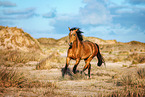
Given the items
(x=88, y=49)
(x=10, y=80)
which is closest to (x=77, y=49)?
(x=88, y=49)

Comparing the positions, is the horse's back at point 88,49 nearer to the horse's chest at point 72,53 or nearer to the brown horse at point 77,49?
the brown horse at point 77,49

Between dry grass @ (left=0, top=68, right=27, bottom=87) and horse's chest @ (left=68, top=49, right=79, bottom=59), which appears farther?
horse's chest @ (left=68, top=49, right=79, bottom=59)

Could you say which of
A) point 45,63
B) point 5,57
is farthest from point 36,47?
point 45,63

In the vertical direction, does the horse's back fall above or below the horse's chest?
above

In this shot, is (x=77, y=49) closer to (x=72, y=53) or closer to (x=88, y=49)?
(x=72, y=53)

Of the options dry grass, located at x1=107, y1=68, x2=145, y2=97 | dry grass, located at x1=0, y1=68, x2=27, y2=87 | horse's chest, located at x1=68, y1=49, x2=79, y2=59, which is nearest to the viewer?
dry grass, located at x1=107, y1=68, x2=145, y2=97

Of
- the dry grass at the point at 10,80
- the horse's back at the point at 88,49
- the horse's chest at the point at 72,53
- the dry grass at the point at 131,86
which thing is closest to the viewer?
the dry grass at the point at 131,86

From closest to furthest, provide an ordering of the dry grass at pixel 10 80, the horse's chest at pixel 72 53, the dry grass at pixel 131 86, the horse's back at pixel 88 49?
the dry grass at pixel 131 86
the dry grass at pixel 10 80
the horse's chest at pixel 72 53
the horse's back at pixel 88 49

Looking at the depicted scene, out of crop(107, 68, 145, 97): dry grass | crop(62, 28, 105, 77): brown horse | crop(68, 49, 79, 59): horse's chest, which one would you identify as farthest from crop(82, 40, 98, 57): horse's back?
crop(107, 68, 145, 97): dry grass

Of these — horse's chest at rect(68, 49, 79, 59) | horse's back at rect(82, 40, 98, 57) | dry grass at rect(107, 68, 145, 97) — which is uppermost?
horse's back at rect(82, 40, 98, 57)

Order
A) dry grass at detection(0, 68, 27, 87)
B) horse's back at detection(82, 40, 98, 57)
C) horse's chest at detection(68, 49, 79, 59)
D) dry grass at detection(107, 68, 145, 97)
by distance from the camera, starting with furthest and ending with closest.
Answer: horse's back at detection(82, 40, 98, 57), horse's chest at detection(68, 49, 79, 59), dry grass at detection(0, 68, 27, 87), dry grass at detection(107, 68, 145, 97)

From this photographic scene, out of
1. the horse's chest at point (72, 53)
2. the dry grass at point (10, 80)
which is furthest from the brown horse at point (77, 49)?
the dry grass at point (10, 80)

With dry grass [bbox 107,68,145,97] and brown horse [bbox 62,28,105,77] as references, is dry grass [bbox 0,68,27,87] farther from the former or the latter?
dry grass [bbox 107,68,145,97]

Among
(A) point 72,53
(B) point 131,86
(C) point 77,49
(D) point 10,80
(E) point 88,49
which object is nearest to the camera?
(D) point 10,80
